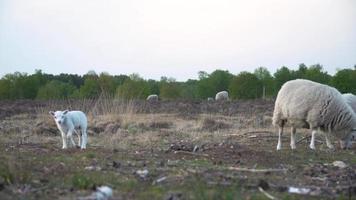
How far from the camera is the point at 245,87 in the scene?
70.8 m

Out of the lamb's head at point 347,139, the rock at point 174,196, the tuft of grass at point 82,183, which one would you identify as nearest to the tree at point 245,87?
the lamb's head at point 347,139

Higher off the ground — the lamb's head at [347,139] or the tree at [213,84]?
the tree at [213,84]

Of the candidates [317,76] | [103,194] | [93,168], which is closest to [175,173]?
[93,168]

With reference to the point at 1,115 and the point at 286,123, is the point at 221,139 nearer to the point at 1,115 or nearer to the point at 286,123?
the point at 286,123

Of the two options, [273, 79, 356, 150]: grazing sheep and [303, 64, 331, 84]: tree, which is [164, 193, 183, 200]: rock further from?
[303, 64, 331, 84]: tree

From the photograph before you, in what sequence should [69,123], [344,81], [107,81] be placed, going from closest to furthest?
[69,123], [107,81], [344,81]

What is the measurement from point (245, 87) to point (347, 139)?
55.0 m

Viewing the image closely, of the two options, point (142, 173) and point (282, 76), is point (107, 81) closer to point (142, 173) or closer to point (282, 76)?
point (282, 76)

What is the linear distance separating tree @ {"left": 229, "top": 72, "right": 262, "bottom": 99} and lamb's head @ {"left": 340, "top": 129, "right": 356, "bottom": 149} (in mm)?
54263

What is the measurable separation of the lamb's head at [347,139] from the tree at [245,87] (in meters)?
54.3

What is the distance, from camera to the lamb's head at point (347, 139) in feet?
52.0

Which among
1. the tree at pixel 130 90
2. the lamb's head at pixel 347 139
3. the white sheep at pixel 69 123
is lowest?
the lamb's head at pixel 347 139

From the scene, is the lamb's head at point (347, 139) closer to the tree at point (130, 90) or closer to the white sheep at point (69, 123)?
the white sheep at point (69, 123)

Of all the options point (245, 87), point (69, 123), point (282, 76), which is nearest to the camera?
point (69, 123)
